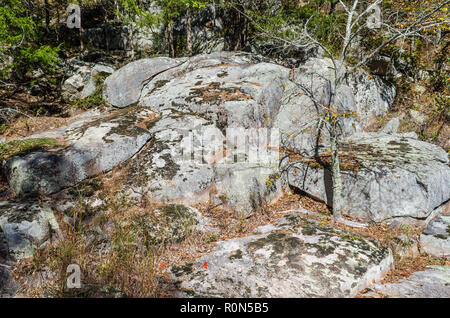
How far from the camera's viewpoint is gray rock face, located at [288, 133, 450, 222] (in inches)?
217

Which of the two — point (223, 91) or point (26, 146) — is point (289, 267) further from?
point (26, 146)

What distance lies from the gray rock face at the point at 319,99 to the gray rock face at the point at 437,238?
3.42 meters


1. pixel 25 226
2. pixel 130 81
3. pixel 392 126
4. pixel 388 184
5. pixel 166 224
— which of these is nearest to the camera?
pixel 25 226

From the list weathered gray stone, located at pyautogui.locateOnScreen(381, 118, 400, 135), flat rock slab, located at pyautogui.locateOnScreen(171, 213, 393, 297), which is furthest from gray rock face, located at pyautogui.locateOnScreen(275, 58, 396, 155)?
flat rock slab, located at pyautogui.locateOnScreen(171, 213, 393, 297)

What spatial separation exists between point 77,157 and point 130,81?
493 centimetres

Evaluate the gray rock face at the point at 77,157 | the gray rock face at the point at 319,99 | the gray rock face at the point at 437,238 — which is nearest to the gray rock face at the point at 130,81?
the gray rock face at the point at 77,157

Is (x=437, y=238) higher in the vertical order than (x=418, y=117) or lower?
lower

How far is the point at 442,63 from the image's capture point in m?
9.57

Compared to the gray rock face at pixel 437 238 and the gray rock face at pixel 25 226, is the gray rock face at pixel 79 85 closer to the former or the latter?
the gray rock face at pixel 25 226

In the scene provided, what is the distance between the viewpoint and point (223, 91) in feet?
27.1

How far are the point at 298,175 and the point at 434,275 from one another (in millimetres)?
3483

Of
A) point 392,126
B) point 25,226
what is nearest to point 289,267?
point 25,226
